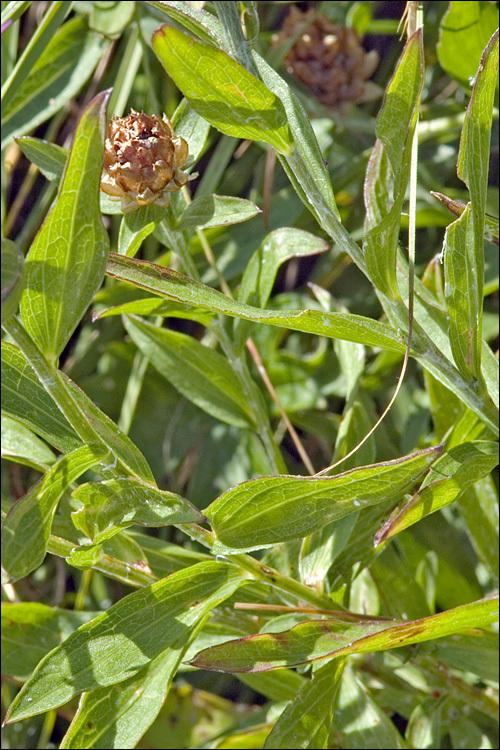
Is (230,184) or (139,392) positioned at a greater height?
(230,184)

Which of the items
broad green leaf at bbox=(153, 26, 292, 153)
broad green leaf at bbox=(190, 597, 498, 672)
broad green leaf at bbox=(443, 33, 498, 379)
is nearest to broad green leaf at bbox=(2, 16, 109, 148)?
broad green leaf at bbox=(153, 26, 292, 153)

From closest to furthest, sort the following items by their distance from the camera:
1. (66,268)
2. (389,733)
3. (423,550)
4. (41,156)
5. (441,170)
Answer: (66,268) < (41,156) < (389,733) < (423,550) < (441,170)

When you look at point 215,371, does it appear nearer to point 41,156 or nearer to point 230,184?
point 41,156

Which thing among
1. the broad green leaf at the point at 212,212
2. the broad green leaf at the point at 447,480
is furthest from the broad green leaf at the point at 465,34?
the broad green leaf at the point at 447,480

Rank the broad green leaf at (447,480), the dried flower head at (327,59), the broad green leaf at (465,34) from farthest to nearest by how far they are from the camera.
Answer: the dried flower head at (327,59), the broad green leaf at (465,34), the broad green leaf at (447,480)

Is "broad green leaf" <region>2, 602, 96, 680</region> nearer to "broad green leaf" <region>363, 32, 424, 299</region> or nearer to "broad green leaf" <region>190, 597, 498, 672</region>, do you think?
"broad green leaf" <region>190, 597, 498, 672</region>

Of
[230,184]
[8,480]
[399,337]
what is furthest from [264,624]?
[230,184]

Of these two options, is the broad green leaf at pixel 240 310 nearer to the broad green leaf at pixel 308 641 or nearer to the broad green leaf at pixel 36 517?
the broad green leaf at pixel 36 517
